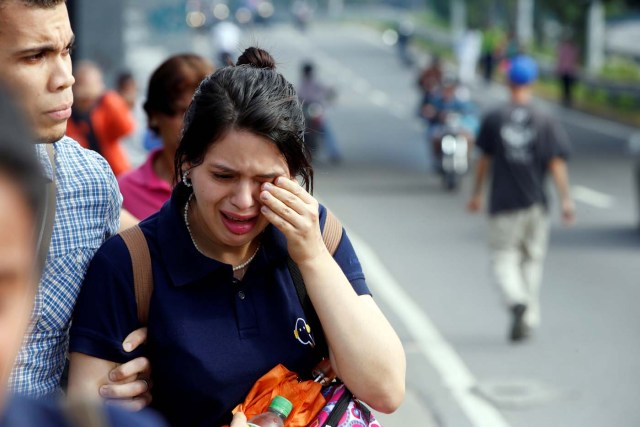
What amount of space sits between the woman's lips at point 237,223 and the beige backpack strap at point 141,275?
178 mm

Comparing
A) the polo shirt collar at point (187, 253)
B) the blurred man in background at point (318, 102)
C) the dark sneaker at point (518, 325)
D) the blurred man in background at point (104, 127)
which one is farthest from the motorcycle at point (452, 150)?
the polo shirt collar at point (187, 253)

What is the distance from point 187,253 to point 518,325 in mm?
7563

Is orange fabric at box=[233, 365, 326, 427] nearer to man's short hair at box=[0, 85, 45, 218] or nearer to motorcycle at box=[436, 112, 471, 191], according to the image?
man's short hair at box=[0, 85, 45, 218]

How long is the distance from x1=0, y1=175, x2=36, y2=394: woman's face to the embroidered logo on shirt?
1581mm

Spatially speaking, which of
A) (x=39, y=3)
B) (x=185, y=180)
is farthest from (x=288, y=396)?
(x=39, y=3)

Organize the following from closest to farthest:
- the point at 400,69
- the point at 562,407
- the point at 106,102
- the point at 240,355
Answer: the point at 240,355
the point at 562,407
the point at 106,102
the point at 400,69

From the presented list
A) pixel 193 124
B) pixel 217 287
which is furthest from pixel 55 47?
pixel 217 287

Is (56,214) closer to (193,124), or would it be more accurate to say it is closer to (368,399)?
(193,124)

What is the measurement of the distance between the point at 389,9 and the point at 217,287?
342ft

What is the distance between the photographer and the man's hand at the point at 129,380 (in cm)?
289

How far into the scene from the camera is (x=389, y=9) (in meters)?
106

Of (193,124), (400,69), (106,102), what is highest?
(193,124)

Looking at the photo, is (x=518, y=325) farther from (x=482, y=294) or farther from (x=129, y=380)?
(x=129, y=380)

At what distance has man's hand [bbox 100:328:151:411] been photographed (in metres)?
2.89
